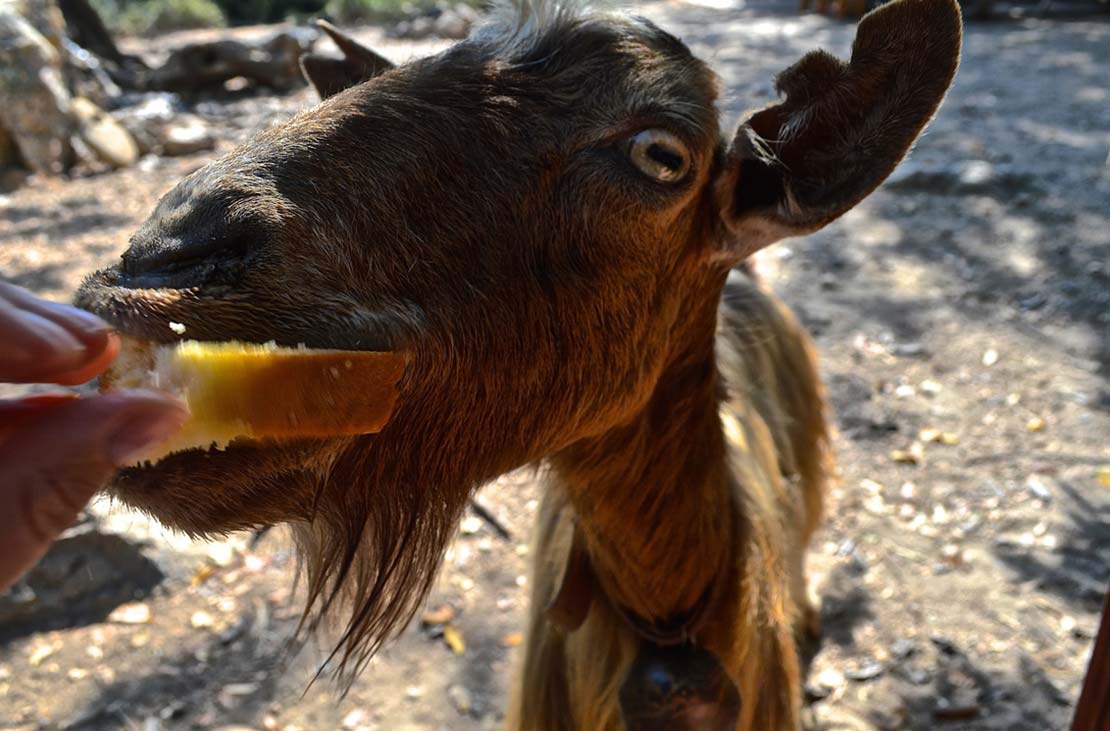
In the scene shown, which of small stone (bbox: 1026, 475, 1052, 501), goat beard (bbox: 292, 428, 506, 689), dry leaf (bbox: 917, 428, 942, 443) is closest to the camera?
goat beard (bbox: 292, 428, 506, 689)

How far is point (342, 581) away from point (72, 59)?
43.6 ft

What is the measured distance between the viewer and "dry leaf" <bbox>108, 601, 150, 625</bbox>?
4.34 m

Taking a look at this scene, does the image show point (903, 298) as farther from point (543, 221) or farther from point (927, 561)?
point (543, 221)

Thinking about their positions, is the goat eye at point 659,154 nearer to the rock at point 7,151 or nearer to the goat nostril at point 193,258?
the goat nostril at point 193,258

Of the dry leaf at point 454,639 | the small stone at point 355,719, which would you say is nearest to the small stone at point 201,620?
the small stone at point 355,719

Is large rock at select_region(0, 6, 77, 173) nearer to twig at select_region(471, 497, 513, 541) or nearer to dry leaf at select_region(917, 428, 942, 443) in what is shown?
twig at select_region(471, 497, 513, 541)

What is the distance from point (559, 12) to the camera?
6.96ft

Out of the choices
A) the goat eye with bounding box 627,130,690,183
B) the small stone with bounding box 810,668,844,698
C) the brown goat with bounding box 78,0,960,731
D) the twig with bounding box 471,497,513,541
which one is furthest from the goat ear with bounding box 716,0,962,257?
the twig with bounding box 471,497,513,541

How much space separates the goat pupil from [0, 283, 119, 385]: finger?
125 cm

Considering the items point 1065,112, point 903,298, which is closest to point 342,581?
point 903,298

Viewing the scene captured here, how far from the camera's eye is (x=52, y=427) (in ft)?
3.66

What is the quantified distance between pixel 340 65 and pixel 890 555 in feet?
12.2

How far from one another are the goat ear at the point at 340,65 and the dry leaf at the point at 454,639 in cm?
274

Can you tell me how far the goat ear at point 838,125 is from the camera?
6.34 ft
